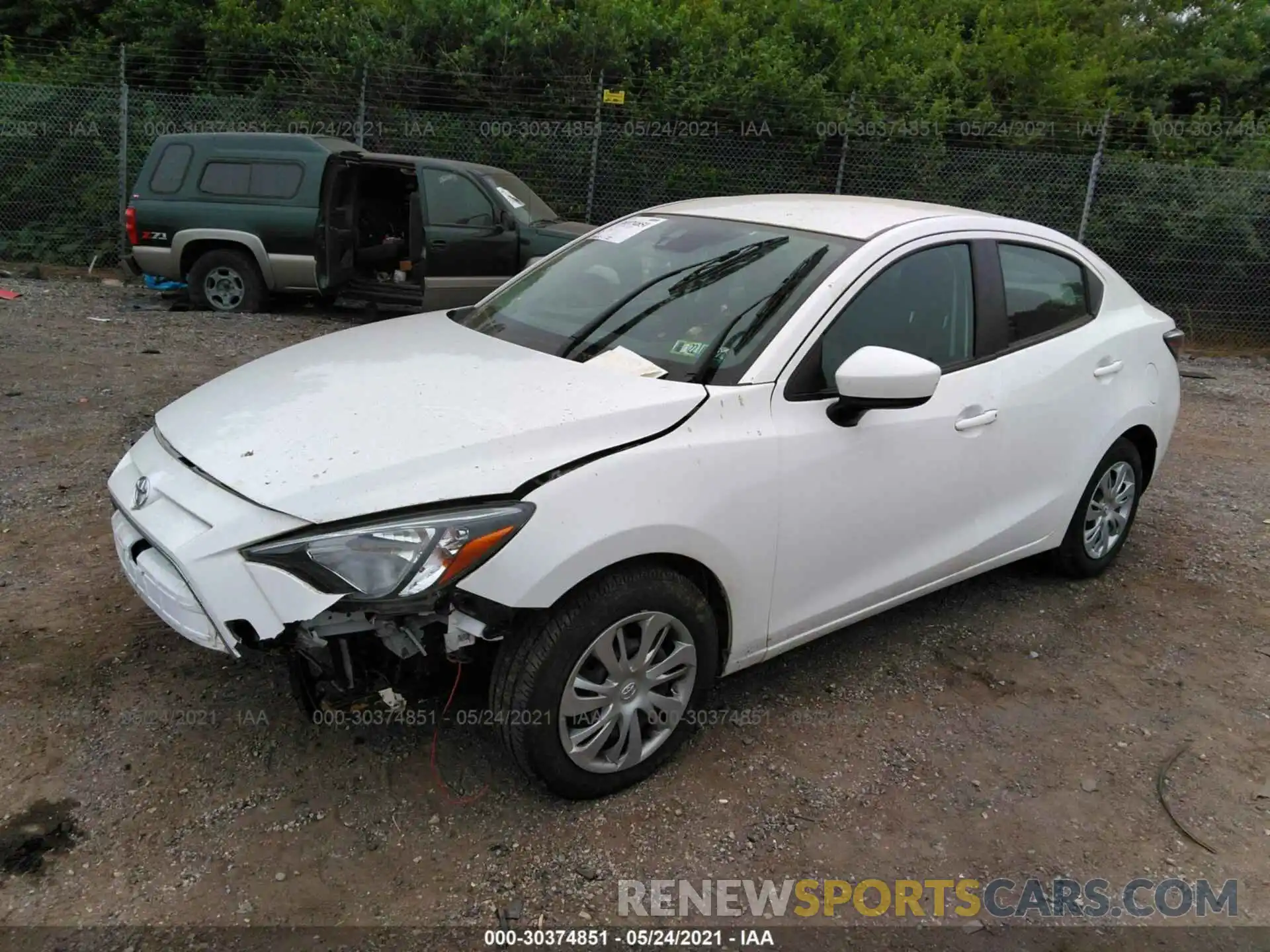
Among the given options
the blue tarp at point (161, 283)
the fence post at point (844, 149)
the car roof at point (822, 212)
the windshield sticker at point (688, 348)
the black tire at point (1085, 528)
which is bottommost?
the blue tarp at point (161, 283)

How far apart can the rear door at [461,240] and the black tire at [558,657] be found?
696cm

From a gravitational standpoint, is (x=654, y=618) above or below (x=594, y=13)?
below

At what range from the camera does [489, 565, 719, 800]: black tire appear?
2564mm

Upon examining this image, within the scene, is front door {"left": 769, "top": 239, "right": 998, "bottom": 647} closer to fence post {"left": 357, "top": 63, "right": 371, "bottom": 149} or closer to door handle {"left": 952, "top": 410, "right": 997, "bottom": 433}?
door handle {"left": 952, "top": 410, "right": 997, "bottom": 433}

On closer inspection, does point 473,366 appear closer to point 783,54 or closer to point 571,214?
point 571,214

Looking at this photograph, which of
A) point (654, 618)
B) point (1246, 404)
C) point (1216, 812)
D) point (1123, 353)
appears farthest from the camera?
point (1246, 404)

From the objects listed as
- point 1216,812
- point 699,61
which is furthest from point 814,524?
point 699,61

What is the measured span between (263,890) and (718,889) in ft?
3.86

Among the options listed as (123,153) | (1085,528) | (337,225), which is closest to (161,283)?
(337,225)

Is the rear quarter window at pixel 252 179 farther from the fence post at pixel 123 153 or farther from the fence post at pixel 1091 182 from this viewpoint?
the fence post at pixel 1091 182

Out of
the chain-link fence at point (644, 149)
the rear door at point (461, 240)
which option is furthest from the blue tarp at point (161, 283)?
the rear door at point (461, 240)

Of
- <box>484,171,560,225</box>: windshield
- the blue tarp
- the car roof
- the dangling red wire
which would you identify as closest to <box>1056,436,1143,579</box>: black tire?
the car roof

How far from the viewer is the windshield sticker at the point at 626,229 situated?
153 inches

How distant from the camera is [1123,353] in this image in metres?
4.19
